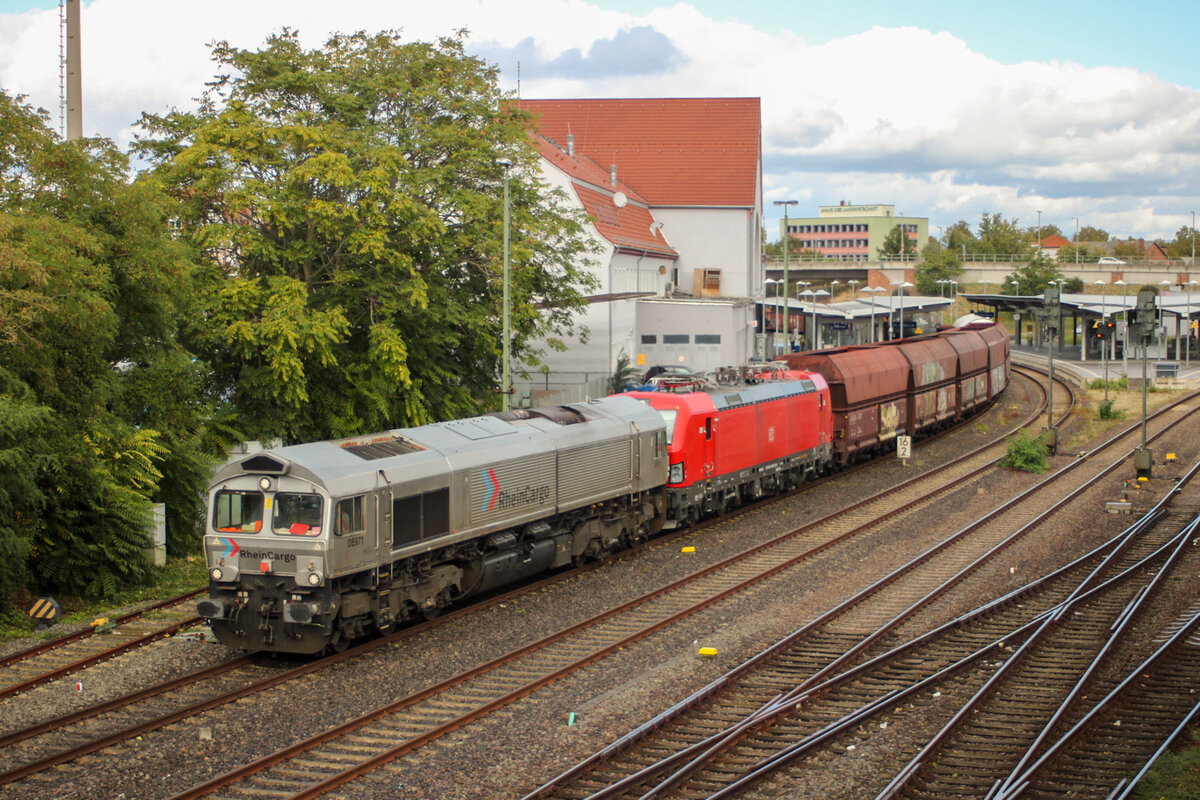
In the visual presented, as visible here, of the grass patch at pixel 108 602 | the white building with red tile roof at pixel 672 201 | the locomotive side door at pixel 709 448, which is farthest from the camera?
the white building with red tile roof at pixel 672 201

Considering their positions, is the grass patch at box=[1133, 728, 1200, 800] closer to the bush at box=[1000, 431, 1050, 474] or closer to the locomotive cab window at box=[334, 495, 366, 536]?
the locomotive cab window at box=[334, 495, 366, 536]

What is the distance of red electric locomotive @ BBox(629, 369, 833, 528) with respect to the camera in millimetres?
25078

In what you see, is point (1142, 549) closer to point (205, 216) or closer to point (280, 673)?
point (280, 673)

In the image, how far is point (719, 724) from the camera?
13406 mm

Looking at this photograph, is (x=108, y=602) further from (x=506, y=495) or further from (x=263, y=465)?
(x=506, y=495)

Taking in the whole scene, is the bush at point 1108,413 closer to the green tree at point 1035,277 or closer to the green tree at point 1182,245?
the green tree at point 1035,277

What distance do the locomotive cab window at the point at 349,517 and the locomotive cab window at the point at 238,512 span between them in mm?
1111

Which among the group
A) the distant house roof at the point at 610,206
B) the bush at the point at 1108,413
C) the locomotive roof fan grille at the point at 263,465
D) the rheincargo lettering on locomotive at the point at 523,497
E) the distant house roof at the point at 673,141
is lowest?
the bush at the point at 1108,413

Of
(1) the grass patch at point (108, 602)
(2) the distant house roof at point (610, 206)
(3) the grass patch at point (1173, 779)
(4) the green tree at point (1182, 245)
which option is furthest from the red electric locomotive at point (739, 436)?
(4) the green tree at point (1182, 245)

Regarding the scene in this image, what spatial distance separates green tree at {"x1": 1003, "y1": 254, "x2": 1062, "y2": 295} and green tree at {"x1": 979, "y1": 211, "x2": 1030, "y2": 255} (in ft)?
87.1

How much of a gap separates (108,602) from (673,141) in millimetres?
55908

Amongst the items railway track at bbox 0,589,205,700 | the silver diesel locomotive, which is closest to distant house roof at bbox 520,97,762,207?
the silver diesel locomotive

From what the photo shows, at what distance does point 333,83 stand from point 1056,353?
64694 mm

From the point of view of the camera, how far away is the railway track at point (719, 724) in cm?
1158
